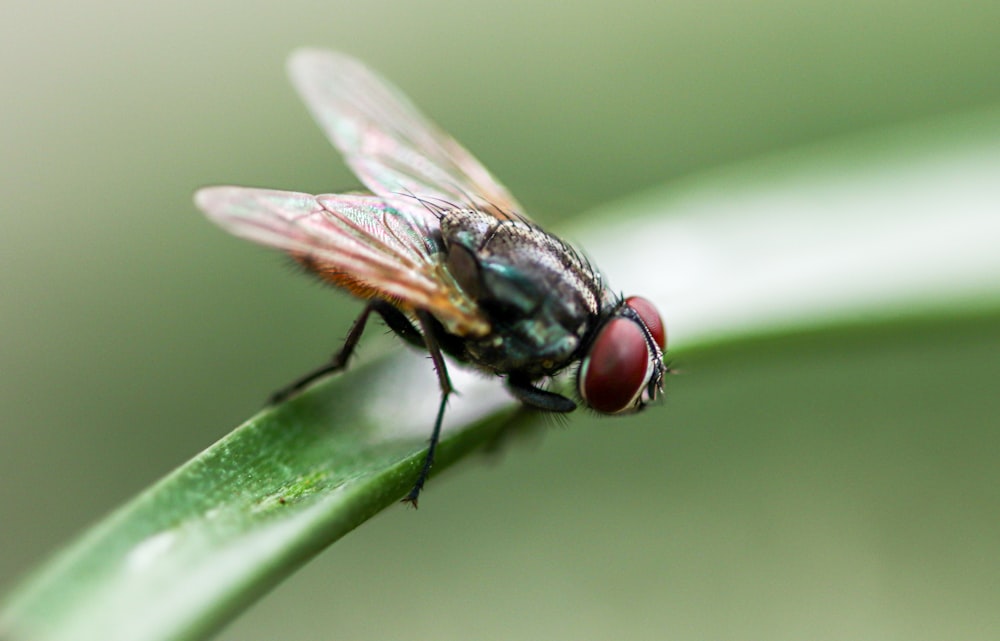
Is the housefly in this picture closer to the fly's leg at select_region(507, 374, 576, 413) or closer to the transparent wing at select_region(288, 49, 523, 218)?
the fly's leg at select_region(507, 374, 576, 413)

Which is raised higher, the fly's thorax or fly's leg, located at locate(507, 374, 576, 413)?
the fly's thorax

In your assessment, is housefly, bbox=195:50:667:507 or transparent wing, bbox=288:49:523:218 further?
transparent wing, bbox=288:49:523:218

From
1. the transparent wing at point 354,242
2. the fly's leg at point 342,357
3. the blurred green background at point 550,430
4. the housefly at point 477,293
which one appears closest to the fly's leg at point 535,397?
the housefly at point 477,293

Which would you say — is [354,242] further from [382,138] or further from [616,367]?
[382,138]

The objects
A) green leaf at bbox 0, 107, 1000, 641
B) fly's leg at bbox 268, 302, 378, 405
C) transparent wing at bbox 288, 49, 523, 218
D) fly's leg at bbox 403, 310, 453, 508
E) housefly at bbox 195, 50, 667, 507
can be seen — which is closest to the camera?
green leaf at bbox 0, 107, 1000, 641

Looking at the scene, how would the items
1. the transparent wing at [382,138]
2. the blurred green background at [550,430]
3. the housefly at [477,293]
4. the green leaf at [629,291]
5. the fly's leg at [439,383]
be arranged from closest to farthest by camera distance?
the green leaf at [629,291]
the fly's leg at [439,383]
the housefly at [477,293]
the transparent wing at [382,138]
the blurred green background at [550,430]

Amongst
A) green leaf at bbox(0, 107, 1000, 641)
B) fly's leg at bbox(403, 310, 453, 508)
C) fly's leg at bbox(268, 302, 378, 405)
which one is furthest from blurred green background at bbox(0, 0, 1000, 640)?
fly's leg at bbox(403, 310, 453, 508)

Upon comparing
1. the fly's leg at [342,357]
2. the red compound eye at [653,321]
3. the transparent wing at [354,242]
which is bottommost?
the fly's leg at [342,357]

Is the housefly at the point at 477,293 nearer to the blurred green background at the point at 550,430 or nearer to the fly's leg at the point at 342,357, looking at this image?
the fly's leg at the point at 342,357
